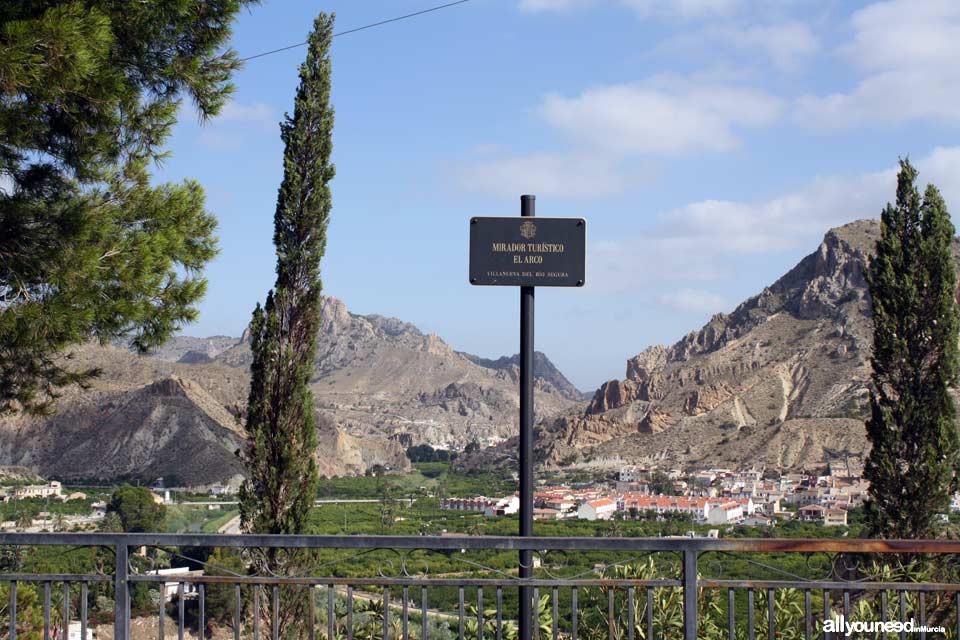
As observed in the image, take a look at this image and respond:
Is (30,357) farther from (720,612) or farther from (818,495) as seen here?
(818,495)

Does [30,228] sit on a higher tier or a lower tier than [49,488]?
higher

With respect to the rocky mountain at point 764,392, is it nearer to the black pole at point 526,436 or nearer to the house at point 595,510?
the house at point 595,510

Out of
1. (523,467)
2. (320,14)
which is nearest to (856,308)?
(320,14)

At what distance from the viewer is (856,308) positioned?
70312 millimetres

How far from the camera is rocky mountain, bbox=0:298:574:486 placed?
218 feet

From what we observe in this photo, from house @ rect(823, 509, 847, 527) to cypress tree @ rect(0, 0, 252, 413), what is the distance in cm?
4348

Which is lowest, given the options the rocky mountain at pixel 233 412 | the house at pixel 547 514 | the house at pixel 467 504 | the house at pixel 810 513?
the house at pixel 467 504

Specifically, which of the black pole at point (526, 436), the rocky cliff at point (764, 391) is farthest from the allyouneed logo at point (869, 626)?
the rocky cliff at point (764, 391)

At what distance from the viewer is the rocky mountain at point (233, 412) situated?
218ft

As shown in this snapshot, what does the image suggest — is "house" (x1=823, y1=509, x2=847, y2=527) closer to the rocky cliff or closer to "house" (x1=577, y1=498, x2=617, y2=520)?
"house" (x1=577, y1=498, x2=617, y2=520)

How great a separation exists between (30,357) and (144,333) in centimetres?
131

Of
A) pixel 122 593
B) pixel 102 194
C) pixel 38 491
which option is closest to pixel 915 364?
pixel 102 194

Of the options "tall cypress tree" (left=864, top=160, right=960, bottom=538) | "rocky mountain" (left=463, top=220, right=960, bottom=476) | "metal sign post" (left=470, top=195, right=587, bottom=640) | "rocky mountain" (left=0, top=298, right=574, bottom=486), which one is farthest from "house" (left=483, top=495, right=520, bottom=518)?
"metal sign post" (left=470, top=195, right=587, bottom=640)

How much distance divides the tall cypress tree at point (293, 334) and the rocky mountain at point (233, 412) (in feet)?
3.84
